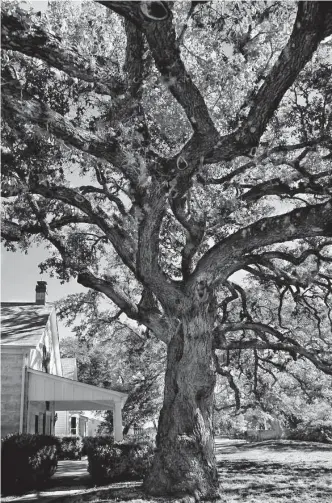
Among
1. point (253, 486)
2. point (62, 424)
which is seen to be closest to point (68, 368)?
point (62, 424)

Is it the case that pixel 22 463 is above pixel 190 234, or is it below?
below

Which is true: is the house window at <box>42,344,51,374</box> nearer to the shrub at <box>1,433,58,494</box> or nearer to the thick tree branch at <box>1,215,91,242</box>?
the shrub at <box>1,433,58,494</box>

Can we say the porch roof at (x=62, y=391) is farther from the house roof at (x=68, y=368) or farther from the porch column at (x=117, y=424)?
the house roof at (x=68, y=368)

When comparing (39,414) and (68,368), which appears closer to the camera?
(39,414)

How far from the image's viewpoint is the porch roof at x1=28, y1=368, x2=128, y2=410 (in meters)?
16.9

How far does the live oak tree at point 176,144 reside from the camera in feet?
24.5

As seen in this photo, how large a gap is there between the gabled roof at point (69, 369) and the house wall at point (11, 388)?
11.9 m

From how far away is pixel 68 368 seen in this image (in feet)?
98.7

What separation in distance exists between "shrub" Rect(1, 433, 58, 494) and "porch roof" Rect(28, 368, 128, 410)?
272 cm

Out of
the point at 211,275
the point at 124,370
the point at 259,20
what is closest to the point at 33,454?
the point at 211,275

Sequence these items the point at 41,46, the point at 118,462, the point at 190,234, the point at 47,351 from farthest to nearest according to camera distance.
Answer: the point at 47,351 → the point at 118,462 → the point at 190,234 → the point at 41,46

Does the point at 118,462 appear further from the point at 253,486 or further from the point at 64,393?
the point at 253,486

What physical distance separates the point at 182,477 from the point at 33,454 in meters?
6.28

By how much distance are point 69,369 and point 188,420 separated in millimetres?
21807
